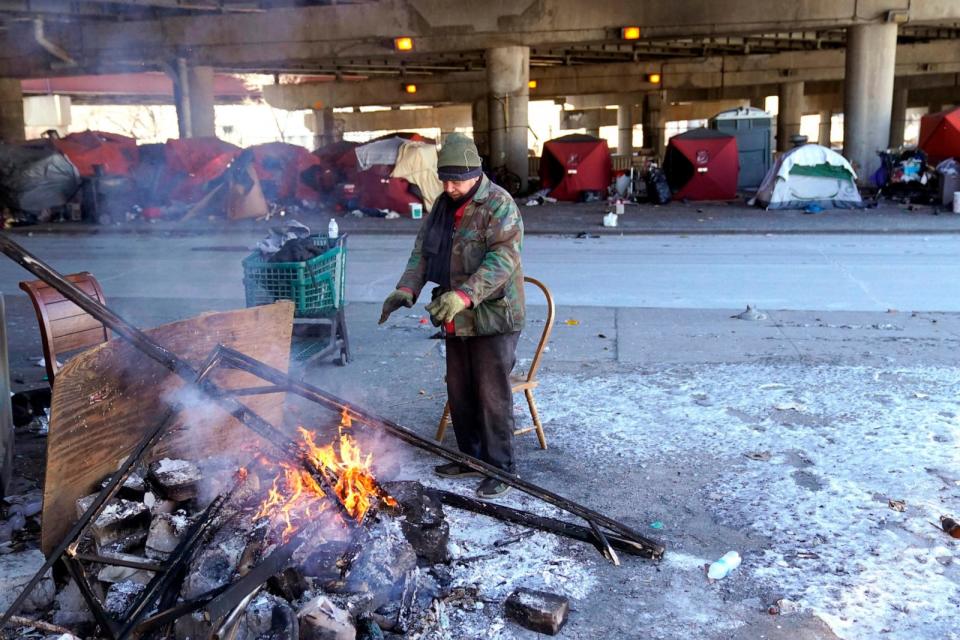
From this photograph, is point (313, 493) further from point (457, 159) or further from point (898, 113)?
point (898, 113)

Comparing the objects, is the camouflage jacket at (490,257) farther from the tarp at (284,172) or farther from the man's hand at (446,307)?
the tarp at (284,172)

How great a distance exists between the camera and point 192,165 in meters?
20.1

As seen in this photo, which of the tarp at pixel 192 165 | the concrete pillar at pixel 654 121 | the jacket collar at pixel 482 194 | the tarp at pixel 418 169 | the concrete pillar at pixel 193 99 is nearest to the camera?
the jacket collar at pixel 482 194

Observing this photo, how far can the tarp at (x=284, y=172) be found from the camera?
20234 mm

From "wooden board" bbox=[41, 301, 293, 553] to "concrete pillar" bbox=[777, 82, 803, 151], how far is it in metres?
35.4

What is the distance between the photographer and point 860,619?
3273 millimetres

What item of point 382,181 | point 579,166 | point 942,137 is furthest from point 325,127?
point 942,137

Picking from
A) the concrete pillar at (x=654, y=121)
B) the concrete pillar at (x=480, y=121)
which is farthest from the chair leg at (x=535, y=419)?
the concrete pillar at (x=654, y=121)

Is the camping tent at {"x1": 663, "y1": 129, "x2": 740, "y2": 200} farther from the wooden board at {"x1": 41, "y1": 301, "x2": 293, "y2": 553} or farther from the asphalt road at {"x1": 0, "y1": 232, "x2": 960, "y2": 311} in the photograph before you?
the wooden board at {"x1": 41, "y1": 301, "x2": 293, "y2": 553}

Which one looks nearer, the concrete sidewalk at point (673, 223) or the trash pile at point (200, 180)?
the concrete sidewalk at point (673, 223)

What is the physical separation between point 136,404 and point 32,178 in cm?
1708

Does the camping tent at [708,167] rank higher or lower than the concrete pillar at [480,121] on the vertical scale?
lower

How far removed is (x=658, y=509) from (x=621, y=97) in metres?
39.0

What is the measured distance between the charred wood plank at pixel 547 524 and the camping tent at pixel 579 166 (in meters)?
18.9
